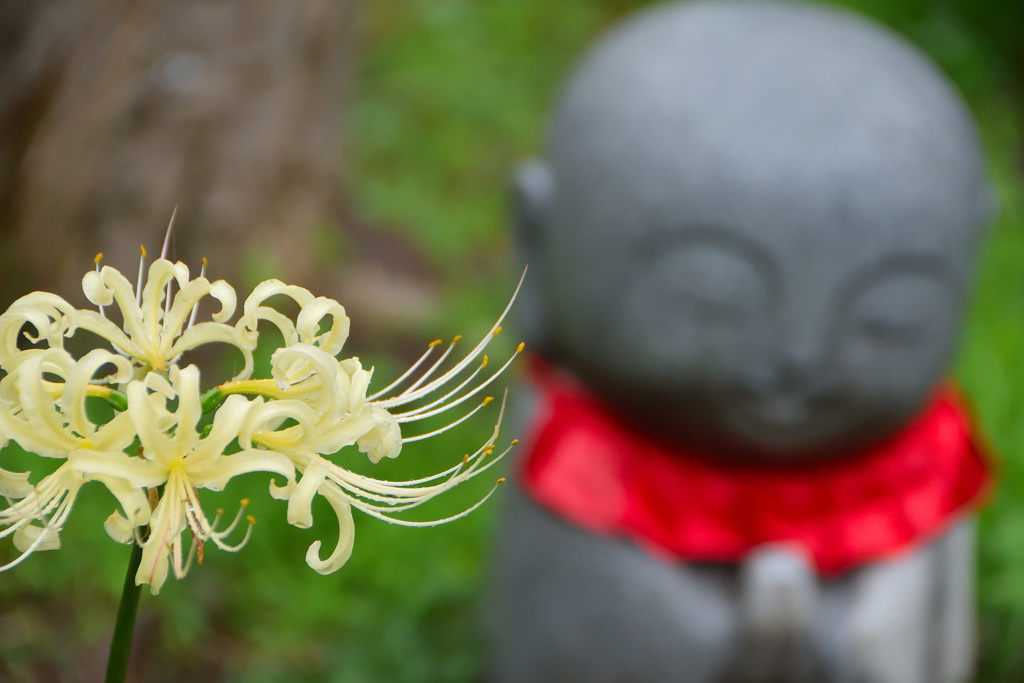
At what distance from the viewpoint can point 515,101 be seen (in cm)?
487

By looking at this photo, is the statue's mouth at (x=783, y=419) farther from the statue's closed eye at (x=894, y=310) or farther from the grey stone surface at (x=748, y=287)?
the statue's closed eye at (x=894, y=310)

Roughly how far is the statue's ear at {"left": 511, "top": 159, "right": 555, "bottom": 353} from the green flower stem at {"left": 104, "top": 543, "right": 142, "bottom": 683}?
1337mm

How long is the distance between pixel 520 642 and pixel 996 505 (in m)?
1.48

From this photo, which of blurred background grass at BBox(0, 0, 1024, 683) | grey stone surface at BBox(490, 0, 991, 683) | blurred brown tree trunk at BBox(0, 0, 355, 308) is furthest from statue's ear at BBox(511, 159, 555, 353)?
blurred brown tree trunk at BBox(0, 0, 355, 308)

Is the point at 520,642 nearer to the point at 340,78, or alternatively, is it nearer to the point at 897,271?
the point at 897,271

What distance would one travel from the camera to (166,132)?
2893mm

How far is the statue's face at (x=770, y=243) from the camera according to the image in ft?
5.40

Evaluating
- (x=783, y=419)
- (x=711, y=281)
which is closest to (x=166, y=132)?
(x=711, y=281)

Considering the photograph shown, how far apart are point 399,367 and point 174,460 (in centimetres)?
271

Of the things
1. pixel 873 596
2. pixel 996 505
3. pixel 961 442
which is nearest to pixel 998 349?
pixel 996 505

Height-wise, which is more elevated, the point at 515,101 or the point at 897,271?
the point at 897,271

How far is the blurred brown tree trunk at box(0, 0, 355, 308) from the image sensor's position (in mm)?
2455

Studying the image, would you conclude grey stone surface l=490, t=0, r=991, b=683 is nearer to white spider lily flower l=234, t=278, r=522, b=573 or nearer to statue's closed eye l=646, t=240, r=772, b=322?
statue's closed eye l=646, t=240, r=772, b=322

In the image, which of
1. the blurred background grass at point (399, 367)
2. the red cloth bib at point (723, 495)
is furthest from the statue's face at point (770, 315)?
the blurred background grass at point (399, 367)
